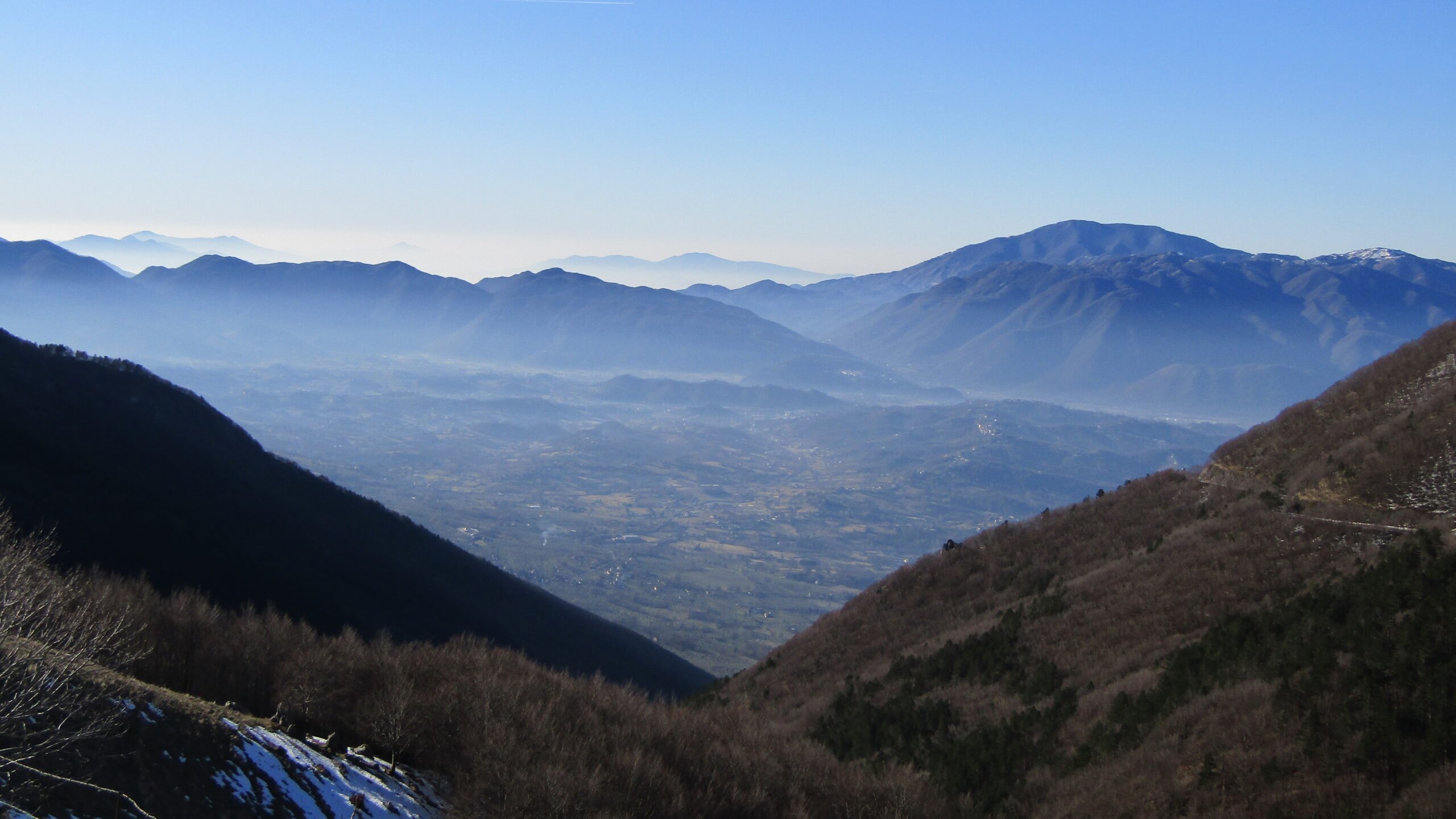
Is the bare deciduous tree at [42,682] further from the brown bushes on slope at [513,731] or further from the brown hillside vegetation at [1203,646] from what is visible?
the brown hillside vegetation at [1203,646]

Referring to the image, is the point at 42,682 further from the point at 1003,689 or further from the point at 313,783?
the point at 1003,689

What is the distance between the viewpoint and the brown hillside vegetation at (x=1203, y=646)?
15922mm

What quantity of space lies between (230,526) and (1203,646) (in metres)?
56.2

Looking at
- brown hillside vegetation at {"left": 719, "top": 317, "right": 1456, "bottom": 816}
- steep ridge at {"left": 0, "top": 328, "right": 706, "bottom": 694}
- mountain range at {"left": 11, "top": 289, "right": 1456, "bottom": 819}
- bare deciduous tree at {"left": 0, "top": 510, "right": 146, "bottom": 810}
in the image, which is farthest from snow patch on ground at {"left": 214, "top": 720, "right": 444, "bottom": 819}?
steep ridge at {"left": 0, "top": 328, "right": 706, "bottom": 694}

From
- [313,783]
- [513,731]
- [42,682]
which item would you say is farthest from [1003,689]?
[42,682]

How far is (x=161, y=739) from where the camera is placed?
16.0 metres

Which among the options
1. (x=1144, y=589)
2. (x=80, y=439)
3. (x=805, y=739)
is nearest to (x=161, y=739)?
(x=805, y=739)

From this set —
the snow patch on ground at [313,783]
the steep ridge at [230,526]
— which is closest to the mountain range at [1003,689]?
the snow patch on ground at [313,783]

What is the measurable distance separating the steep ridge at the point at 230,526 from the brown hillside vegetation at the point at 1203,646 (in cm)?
2194

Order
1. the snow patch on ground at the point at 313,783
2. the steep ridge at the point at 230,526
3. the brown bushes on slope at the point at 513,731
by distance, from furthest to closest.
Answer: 1. the steep ridge at the point at 230,526
2. the brown bushes on slope at the point at 513,731
3. the snow patch on ground at the point at 313,783

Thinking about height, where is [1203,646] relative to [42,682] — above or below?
below

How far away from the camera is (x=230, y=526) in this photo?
186 feet

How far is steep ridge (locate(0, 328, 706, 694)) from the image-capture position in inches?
1902

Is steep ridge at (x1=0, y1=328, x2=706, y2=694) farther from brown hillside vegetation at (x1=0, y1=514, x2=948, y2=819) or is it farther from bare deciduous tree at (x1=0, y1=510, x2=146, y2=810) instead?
bare deciduous tree at (x1=0, y1=510, x2=146, y2=810)
